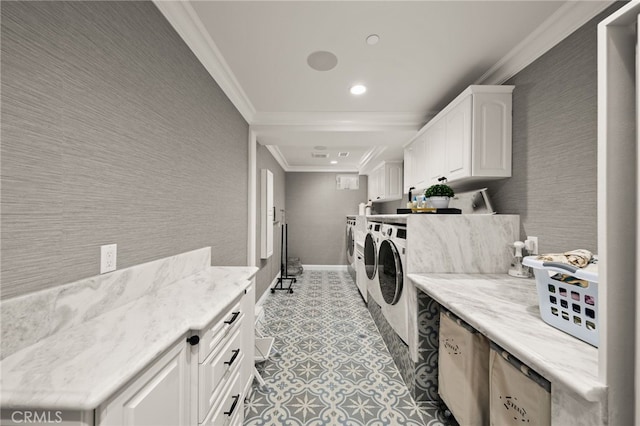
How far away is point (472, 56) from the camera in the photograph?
1714 millimetres

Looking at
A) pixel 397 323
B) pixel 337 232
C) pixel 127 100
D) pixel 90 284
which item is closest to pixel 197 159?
pixel 127 100

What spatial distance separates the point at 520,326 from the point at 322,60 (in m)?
1.94

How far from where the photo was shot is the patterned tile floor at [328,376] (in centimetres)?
151

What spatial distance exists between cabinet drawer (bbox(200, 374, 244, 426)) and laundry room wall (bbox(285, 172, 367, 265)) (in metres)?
4.23

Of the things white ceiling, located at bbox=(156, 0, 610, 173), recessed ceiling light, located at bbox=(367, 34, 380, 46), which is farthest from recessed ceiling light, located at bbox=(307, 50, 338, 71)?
recessed ceiling light, located at bbox=(367, 34, 380, 46)

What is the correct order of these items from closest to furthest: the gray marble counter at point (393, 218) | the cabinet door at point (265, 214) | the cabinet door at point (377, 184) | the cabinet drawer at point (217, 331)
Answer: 1. the cabinet drawer at point (217, 331)
2. the gray marble counter at point (393, 218)
3. the cabinet door at point (265, 214)
4. the cabinet door at point (377, 184)

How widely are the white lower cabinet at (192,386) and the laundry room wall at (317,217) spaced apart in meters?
4.21

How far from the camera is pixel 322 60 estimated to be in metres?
1.75

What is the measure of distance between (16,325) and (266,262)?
120 inches

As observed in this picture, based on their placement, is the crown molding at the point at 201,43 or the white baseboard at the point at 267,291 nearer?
the crown molding at the point at 201,43

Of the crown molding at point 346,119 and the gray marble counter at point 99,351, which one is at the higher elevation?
the crown molding at point 346,119

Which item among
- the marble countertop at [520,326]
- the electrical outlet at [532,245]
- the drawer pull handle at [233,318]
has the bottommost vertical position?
the drawer pull handle at [233,318]

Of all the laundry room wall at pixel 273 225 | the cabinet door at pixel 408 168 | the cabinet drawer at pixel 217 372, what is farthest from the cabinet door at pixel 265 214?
the cabinet drawer at pixel 217 372

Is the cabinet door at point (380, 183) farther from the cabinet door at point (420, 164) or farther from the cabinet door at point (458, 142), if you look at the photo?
the cabinet door at point (458, 142)
